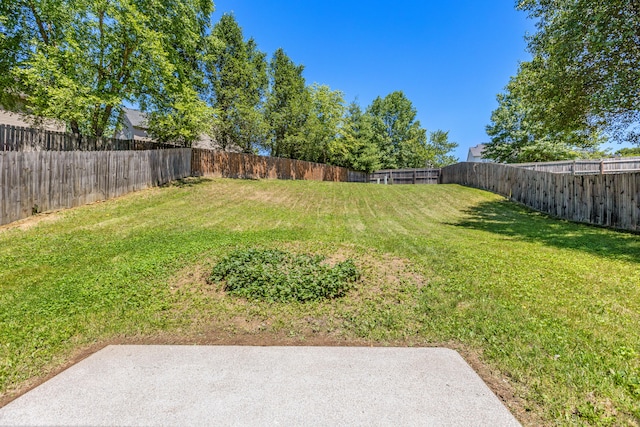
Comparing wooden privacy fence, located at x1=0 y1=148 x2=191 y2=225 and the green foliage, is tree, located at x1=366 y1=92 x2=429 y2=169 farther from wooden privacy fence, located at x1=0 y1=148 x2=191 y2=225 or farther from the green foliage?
wooden privacy fence, located at x1=0 y1=148 x2=191 y2=225

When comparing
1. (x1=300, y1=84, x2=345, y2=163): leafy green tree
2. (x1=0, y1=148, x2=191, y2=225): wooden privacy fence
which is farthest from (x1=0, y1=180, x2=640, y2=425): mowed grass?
(x1=300, y1=84, x2=345, y2=163): leafy green tree

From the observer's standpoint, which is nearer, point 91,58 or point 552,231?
point 552,231

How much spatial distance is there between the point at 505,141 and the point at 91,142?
3053 centimetres

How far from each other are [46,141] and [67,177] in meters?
2.73

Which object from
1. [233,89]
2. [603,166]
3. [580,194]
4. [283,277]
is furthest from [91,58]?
[603,166]

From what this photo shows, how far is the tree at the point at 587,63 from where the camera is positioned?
7.93 metres

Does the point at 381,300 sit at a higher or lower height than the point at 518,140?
lower

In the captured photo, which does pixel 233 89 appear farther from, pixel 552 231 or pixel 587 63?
pixel 552 231

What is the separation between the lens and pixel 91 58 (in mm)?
12047

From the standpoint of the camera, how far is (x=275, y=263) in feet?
16.2

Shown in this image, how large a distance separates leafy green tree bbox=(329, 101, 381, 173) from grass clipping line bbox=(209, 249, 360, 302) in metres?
28.1

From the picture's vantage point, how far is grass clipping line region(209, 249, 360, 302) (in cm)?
407

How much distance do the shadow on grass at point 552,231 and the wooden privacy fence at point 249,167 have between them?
45.9 ft

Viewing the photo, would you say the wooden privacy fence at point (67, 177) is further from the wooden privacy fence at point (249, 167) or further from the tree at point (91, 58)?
the wooden privacy fence at point (249, 167)
